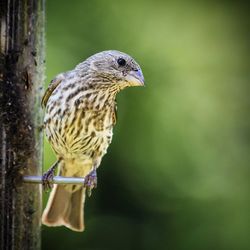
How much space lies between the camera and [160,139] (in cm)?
1098

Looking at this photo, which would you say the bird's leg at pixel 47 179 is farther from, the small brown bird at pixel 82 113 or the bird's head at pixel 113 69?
the bird's head at pixel 113 69

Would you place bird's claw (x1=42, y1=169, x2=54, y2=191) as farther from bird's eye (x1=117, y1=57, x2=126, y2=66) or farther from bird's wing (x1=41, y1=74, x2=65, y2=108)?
bird's eye (x1=117, y1=57, x2=126, y2=66)

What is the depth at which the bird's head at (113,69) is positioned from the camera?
30.4 feet

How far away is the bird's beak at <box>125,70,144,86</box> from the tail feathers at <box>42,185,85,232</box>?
117cm

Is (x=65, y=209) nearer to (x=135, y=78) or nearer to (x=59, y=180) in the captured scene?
(x=59, y=180)

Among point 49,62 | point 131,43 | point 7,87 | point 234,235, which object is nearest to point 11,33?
point 7,87

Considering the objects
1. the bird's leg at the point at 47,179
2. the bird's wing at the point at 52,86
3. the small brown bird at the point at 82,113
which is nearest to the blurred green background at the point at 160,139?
the bird's wing at the point at 52,86

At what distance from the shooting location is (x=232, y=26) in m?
12.2

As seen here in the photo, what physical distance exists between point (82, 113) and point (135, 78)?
0.55 m

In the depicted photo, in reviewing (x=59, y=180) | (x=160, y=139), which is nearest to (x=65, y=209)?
(x=59, y=180)

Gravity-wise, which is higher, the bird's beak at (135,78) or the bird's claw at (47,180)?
the bird's beak at (135,78)

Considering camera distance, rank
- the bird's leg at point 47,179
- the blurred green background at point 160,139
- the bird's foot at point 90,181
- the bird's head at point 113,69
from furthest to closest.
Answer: the blurred green background at point 160,139, the bird's head at point 113,69, the bird's foot at point 90,181, the bird's leg at point 47,179

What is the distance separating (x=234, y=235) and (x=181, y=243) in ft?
1.62

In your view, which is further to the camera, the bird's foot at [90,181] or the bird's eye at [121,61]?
the bird's eye at [121,61]
